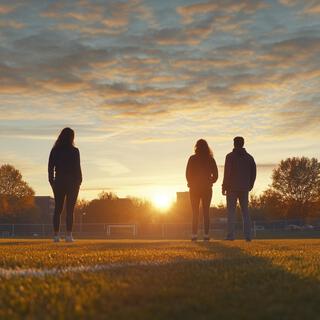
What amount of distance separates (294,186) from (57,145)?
57298 millimetres

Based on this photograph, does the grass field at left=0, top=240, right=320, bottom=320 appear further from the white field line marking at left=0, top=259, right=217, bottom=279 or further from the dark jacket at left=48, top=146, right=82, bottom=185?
the dark jacket at left=48, top=146, right=82, bottom=185

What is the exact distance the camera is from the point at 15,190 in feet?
232

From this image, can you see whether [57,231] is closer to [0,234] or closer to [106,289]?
[106,289]

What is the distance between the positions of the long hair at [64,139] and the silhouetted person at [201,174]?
8.40ft

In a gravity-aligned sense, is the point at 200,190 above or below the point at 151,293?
above

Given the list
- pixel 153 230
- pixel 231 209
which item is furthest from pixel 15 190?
pixel 231 209

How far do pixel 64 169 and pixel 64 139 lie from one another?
59cm

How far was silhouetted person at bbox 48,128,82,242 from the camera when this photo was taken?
11.3 metres

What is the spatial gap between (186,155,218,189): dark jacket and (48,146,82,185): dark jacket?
97.1 inches

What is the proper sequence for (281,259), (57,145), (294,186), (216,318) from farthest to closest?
(294,186) → (57,145) → (281,259) → (216,318)

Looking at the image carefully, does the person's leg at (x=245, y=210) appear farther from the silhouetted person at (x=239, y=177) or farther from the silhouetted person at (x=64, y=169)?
the silhouetted person at (x=64, y=169)

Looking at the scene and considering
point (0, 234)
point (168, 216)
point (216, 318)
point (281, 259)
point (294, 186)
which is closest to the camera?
point (216, 318)

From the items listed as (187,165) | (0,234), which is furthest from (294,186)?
(187,165)

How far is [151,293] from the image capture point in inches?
143
